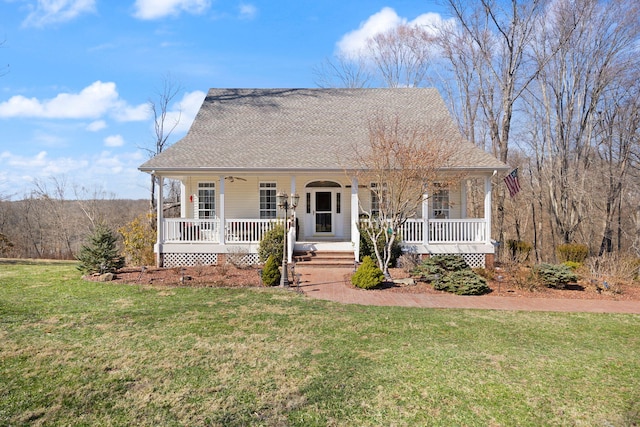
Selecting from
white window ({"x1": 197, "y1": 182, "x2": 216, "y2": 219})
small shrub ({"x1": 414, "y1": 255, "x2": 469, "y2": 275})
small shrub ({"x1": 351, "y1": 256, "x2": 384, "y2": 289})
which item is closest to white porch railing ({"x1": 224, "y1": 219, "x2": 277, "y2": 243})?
white window ({"x1": 197, "y1": 182, "x2": 216, "y2": 219})

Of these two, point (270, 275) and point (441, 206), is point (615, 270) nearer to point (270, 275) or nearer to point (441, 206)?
point (441, 206)

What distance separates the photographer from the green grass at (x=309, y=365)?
3.93 metres

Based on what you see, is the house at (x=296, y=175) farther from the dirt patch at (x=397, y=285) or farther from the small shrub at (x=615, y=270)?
the small shrub at (x=615, y=270)

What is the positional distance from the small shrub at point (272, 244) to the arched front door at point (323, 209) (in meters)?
2.77

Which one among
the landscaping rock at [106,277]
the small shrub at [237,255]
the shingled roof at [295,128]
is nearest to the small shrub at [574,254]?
the shingled roof at [295,128]

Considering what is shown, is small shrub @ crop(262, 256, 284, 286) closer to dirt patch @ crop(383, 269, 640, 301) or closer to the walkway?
the walkway

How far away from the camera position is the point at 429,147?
11.3m

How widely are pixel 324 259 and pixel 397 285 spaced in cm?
341

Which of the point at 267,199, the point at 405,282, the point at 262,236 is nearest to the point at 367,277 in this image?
the point at 405,282

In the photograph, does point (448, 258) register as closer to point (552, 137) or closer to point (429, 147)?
point (429, 147)

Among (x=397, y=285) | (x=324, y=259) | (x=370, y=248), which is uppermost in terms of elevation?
(x=370, y=248)

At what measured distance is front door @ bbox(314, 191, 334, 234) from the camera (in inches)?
623

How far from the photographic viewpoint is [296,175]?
1453cm

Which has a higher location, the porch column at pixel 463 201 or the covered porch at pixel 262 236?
the porch column at pixel 463 201
